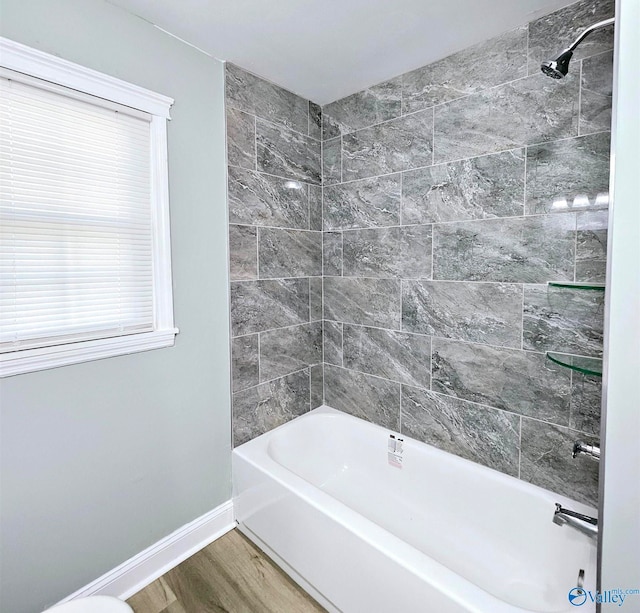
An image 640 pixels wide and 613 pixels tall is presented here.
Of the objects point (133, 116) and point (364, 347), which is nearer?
point (133, 116)

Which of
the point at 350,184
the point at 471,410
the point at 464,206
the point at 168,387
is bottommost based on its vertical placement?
the point at 471,410

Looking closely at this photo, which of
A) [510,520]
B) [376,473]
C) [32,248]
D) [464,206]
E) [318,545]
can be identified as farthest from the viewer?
[376,473]

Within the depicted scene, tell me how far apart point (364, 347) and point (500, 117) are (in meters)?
1.46

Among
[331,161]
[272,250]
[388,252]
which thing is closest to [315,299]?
[272,250]

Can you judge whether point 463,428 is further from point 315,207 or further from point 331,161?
point 331,161

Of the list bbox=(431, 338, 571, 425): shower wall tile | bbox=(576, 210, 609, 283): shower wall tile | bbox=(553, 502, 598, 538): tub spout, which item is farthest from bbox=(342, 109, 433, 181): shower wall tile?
bbox=(553, 502, 598, 538): tub spout

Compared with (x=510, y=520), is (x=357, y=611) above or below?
below

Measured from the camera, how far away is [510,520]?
1.65 metres

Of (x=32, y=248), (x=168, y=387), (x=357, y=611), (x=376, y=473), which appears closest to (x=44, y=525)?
(x=168, y=387)

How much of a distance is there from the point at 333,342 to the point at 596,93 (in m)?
1.86

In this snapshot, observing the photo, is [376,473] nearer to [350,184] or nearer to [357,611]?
[357,611]

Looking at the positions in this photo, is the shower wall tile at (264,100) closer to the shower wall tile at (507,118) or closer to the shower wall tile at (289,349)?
the shower wall tile at (507,118)

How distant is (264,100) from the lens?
6.71 ft

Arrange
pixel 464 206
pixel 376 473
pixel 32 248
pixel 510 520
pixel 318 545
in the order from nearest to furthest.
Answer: pixel 32 248
pixel 318 545
pixel 510 520
pixel 464 206
pixel 376 473
